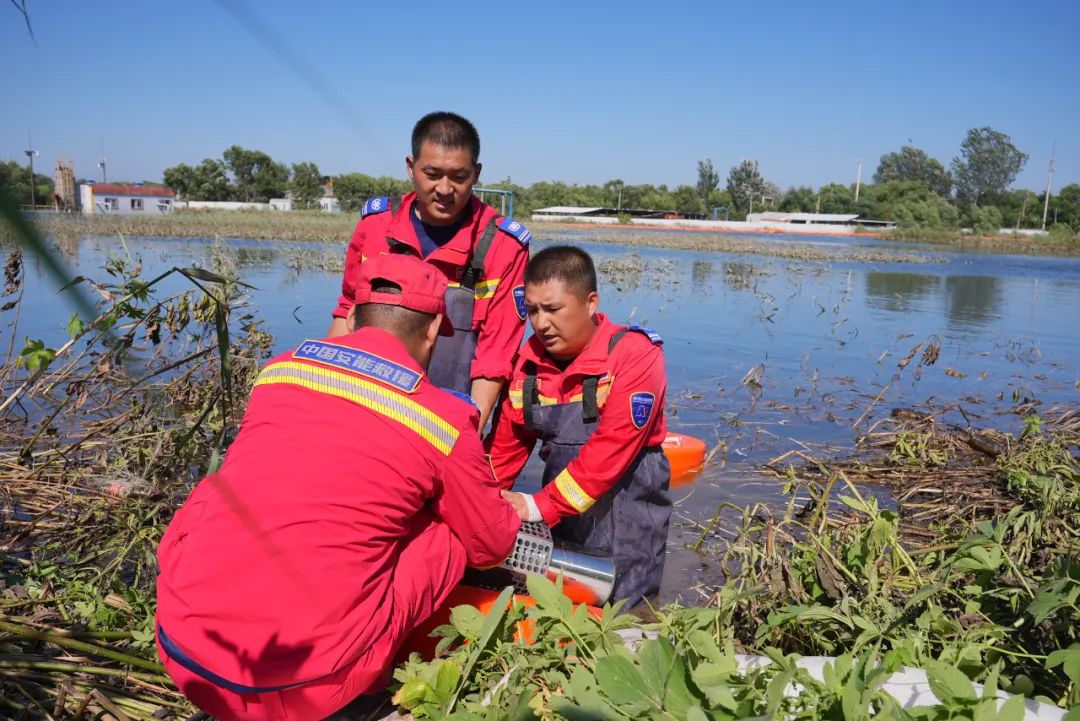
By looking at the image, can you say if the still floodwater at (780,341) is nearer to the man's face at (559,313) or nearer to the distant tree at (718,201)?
the man's face at (559,313)

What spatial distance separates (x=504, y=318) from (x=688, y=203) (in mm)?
94244

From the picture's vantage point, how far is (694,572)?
4.09 meters

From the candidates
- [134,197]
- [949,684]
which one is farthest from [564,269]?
[134,197]

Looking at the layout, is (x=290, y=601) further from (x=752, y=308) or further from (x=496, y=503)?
(x=752, y=308)

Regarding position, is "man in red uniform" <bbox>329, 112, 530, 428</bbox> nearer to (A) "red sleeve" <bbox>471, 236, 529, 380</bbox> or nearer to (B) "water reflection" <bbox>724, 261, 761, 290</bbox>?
(A) "red sleeve" <bbox>471, 236, 529, 380</bbox>

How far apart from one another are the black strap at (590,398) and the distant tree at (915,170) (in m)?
101

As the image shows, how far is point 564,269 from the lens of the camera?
130 inches

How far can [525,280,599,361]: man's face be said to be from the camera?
331cm

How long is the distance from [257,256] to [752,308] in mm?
11845

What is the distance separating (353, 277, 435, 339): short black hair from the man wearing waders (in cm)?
101

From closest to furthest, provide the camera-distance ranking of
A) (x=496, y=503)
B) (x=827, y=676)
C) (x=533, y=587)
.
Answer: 1. (x=827, y=676)
2. (x=533, y=587)
3. (x=496, y=503)

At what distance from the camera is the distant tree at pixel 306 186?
202ft

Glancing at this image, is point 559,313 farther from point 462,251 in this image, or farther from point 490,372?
point 462,251

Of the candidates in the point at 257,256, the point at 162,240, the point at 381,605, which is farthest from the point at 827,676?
the point at 162,240
